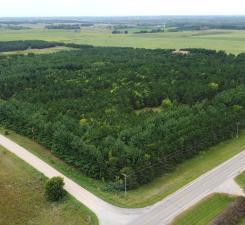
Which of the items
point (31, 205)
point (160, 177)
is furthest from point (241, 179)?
point (31, 205)

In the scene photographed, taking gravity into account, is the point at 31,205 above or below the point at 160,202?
below

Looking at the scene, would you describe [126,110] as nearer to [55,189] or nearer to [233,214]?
[55,189]

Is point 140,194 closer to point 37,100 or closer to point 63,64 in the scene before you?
point 37,100

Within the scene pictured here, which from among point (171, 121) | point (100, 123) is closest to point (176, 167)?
point (171, 121)

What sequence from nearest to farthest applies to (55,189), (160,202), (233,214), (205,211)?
(233,214) < (205,211) < (160,202) < (55,189)

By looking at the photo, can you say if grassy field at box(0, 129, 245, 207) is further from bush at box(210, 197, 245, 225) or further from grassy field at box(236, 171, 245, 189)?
bush at box(210, 197, 245, 225)

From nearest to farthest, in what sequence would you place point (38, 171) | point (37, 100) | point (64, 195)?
point (64, 195) → point (38, 171) → point (37, 100)

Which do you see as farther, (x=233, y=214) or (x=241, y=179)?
(x=241, y=179)

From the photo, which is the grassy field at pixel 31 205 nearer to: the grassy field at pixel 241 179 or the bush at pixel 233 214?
the bush at pixel 233 214
